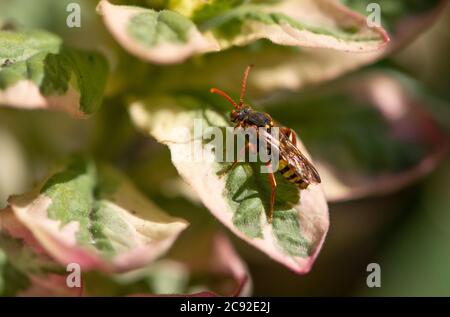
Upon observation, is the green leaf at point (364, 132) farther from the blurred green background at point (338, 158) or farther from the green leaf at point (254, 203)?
the green leaf at point (254, 203)

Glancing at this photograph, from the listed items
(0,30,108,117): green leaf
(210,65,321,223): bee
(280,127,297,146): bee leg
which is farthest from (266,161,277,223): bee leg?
(0,30,108,117): green leaf

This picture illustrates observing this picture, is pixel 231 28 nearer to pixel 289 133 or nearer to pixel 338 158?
pixel 289 133

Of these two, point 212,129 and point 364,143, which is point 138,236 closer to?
point 212,129

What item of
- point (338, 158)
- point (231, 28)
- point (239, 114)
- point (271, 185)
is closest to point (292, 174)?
point (271, 185)

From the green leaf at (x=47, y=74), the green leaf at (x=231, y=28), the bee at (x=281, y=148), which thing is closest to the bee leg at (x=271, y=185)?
the bee at (x=281, y=148)

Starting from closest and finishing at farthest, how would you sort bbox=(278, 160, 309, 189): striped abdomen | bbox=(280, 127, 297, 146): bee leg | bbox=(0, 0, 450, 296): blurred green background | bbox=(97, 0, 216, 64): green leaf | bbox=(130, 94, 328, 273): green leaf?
bbox=(97, 0, 216, 64): green leaf, bbox=(130, 94, 328, 273): green leaf, bbox=(278, 160, 309, 189): striped abdomen, bbox=(280, 127, 297, 146): bee leg, bbox=(0, 0, 450, 296): blurred green background

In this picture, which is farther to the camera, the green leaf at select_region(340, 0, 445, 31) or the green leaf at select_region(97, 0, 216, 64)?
the green leaf at select_region(340, 0, 445, 31)

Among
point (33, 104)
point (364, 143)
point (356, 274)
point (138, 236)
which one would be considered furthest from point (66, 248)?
point (356, 274)

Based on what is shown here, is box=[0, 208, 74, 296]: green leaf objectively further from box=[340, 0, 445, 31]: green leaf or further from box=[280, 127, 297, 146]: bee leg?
box=[340, 0, 445, 31]: green leaf
